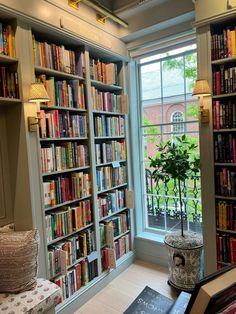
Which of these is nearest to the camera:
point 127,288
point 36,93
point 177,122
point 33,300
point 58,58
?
point 33,300

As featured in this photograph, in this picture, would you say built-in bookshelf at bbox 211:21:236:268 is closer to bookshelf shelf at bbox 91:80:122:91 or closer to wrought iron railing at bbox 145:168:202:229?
wrought iron railing at bbox 145:168:202:229

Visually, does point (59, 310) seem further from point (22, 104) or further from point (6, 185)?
point (22, 104)

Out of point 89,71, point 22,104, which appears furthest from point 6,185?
point 89,71

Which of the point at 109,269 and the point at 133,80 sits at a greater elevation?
the point at 133,80

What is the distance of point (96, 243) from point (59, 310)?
0.66 metres

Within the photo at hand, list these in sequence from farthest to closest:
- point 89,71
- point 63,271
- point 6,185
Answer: point 89,71 < point 63,271 < point 6,185

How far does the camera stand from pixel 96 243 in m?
2.55

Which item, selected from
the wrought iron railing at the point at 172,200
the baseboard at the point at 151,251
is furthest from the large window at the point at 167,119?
the baseboard at the point at 151,251

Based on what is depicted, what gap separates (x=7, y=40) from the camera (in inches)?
71.6

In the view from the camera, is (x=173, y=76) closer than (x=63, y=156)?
No

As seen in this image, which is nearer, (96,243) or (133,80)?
(96,243)

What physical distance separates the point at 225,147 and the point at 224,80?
564 millimetres

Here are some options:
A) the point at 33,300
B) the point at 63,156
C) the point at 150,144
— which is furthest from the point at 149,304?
the point at 150,144

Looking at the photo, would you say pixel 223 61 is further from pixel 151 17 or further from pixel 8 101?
pixel 8 101
